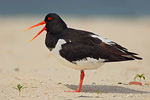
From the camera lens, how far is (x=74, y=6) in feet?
169

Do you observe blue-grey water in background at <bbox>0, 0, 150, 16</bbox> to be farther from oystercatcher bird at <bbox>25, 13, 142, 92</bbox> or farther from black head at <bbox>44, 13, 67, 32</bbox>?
oystercatcher bird at <bbox>25, 13, 142, 92</bbox>

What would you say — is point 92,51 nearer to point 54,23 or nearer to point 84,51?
point 84,51

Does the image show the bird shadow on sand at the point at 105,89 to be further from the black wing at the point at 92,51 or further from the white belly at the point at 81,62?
the black wing at the point at 92,51

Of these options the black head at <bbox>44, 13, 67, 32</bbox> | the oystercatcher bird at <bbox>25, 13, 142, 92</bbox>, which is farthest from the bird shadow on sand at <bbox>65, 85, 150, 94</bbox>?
the black head at <bbox>44, 13, 67, 32</bbox>

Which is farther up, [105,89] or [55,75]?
[55,75]

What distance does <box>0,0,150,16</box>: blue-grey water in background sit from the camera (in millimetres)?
43781

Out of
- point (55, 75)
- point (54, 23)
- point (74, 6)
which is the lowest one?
point (55, 75)

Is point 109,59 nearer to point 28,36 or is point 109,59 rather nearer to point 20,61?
point 20,61

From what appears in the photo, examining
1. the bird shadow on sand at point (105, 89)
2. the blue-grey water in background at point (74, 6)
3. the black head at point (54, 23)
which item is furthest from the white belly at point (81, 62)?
the blue-grey water in background at point (74, 6)

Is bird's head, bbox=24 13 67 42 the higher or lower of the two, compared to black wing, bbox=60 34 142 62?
higher

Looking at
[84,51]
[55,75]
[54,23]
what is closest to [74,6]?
[55,75]

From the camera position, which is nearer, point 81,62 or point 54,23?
point 81,62

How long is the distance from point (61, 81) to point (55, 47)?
1690mm

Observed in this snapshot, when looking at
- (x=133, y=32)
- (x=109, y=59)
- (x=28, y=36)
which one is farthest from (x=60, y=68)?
(x=133, y=32)
